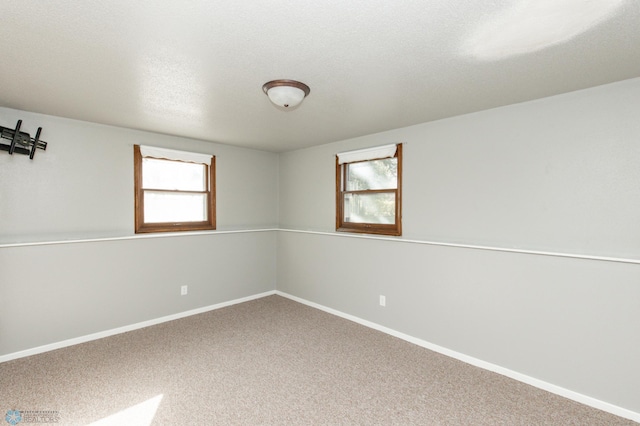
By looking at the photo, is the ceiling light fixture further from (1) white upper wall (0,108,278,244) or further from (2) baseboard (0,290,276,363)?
(2) baseboard (0,290,276,363)

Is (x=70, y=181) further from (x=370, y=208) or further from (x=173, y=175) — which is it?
(x=370, y=208)

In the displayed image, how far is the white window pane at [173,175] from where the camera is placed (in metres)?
3.88

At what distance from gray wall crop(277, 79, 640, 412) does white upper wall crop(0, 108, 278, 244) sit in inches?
113

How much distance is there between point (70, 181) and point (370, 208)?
3.37 metres

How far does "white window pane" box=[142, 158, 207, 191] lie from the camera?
3.88 meters

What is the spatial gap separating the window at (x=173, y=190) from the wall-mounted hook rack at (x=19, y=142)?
0.87 metres

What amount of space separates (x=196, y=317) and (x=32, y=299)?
65.1 inches

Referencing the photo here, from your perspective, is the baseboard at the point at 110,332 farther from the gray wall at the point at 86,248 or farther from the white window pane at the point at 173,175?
the white window pane at the point at 173,175

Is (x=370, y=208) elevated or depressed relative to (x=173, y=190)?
depressed

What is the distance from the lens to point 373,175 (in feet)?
13.0

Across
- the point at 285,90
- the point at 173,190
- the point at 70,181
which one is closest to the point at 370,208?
the point at 285,90

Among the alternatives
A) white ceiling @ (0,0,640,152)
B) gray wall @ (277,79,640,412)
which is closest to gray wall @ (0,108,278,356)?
white ceiling @ (0,0,640,152)
